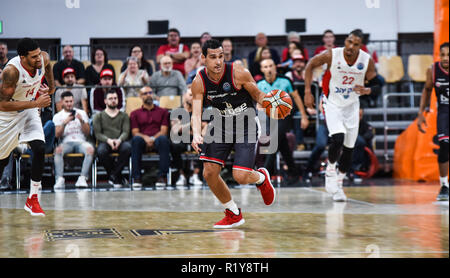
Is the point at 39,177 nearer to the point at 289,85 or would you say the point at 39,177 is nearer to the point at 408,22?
the point at 289,85

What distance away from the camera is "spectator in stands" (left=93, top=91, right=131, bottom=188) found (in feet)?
31.5

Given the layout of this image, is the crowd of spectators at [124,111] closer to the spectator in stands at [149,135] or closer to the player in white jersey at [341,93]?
the spectator in stands at [149,135]

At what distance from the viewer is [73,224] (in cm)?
524

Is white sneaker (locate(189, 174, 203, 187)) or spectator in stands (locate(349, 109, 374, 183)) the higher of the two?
spectator in stands (locate(349, 109, 374, 183))

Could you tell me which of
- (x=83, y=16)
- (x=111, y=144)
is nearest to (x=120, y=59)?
(x=83, y=16)

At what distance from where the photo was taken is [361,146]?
34.3 feet

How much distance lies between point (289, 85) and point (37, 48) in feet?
14.7

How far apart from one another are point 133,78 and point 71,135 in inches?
78.9

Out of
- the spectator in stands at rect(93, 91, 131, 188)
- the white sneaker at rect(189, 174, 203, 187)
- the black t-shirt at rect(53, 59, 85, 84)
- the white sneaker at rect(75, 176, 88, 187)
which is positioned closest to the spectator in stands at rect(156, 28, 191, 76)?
the black t-shirt at rect(53, 59, 85, 84)

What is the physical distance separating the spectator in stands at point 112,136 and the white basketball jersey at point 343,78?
3859 mm

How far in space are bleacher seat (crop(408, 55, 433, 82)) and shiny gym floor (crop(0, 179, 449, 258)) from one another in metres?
5.47

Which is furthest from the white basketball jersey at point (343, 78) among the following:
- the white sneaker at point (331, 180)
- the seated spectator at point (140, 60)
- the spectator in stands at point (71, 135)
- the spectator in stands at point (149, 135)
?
the seated spectator at point (140, 60)

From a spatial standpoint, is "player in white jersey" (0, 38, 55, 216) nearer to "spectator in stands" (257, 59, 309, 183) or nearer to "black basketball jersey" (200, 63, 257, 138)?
"black basketball jersey" (200, 63, 257, 138)

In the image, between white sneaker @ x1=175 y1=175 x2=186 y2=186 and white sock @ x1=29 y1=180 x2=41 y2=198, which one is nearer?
white sock @ x1=29 y1=180 x2=41 y2=198
